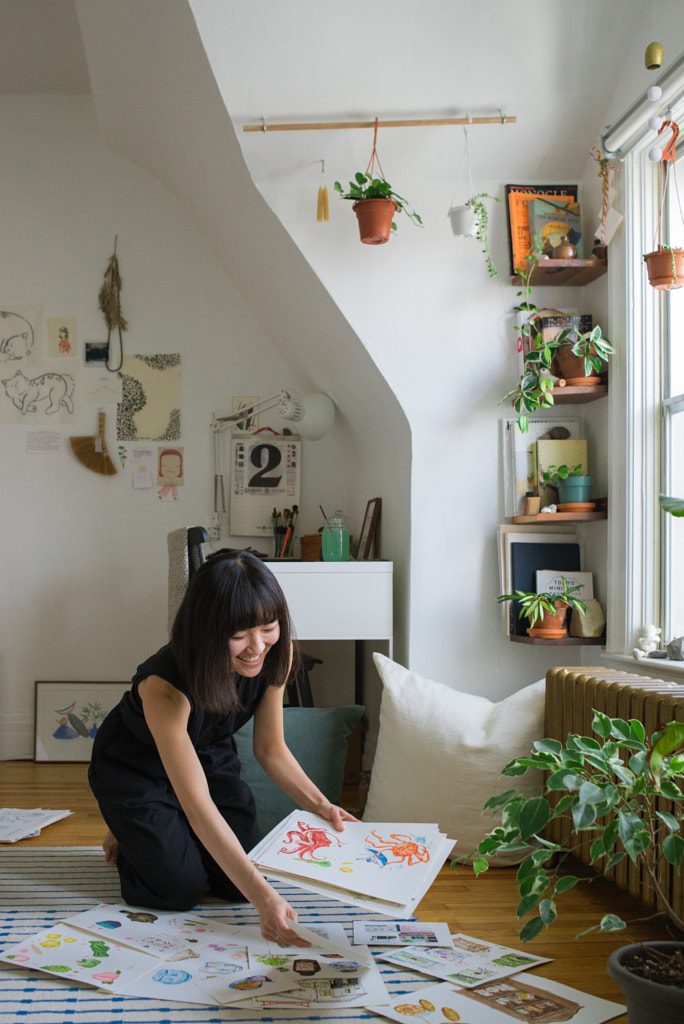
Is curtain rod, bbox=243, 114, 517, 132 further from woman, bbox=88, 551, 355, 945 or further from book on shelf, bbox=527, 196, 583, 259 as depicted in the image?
woman, bbox=88, 551, 355, 945

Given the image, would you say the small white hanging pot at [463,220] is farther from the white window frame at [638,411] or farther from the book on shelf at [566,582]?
the book on shelf at [566,582]

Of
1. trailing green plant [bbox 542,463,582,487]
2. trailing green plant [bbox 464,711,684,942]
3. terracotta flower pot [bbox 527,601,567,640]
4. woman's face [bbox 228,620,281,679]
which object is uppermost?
trailing green plant [bbox 542,463,582,487]

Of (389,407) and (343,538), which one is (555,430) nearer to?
(389,407)

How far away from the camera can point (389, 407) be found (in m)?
3.05

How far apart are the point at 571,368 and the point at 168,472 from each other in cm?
190

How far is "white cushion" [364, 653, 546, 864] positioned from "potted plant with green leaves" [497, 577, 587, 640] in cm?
26

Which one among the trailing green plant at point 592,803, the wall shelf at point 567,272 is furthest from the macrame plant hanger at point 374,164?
the trailing green plant at point 592,803

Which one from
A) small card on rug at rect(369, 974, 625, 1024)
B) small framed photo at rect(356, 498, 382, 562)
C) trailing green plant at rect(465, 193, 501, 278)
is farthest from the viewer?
small framed photo at rect(356, 498, 382, 562)

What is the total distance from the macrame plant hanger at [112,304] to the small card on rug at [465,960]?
2835mm

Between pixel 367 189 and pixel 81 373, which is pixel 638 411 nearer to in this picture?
pixel 367 189

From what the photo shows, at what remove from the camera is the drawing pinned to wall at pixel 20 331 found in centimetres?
391

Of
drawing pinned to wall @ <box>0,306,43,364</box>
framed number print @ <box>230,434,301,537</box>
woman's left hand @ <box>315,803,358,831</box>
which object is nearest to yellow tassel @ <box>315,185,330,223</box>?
framed number print @ <box>230,434,301,537</box>

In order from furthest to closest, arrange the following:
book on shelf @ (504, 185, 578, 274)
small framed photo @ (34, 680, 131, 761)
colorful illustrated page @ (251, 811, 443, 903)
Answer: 1. small framed photo @ (34, 680, 131, 761)
2. book on shelf @ (504, 185, 578, 274)
3. colorful illustrated page @ (251, 811, 443, 903)

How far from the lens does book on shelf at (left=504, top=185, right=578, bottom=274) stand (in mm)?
2916
